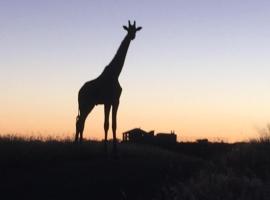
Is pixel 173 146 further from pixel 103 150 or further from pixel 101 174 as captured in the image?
pixel 101 174

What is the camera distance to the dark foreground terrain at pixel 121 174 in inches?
550

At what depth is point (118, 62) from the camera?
22250mm

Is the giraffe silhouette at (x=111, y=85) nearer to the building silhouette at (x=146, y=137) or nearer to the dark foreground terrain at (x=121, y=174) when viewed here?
the dark foreground terrain at (x=121, y=174)

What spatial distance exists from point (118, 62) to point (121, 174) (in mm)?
5980

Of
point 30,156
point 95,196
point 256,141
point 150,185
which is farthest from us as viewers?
point 256,141

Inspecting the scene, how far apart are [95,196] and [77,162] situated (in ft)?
15.1

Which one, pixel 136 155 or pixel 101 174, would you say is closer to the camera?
pixel 101 174

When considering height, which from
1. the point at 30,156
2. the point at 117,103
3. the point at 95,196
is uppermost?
the point at 117,103

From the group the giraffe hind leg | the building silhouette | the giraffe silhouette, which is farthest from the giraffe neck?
the building silhouette

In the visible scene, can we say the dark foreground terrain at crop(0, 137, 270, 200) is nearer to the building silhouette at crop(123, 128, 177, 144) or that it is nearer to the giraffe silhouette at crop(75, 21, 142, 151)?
the giraffe silhouette at crop(75, 21, 142, 151)

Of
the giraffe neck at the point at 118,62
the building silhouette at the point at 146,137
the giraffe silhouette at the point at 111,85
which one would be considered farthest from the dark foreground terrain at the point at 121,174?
the building silhouette at the point at 146,137

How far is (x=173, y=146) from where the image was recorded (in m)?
31.5

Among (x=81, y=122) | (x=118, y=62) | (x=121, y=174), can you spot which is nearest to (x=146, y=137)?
(x=81, y=122)

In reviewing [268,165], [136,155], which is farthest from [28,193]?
[136,155]
